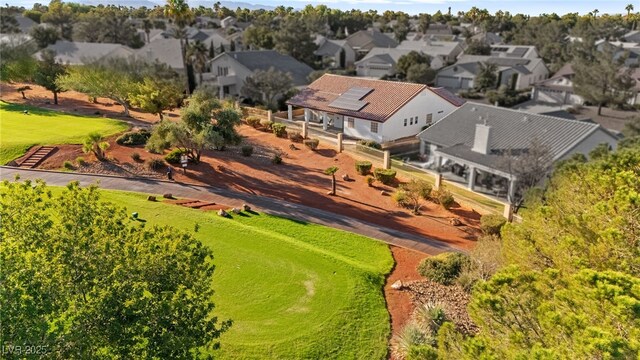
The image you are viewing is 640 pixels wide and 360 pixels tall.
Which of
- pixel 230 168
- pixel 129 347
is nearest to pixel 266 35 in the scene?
pixel 230 168

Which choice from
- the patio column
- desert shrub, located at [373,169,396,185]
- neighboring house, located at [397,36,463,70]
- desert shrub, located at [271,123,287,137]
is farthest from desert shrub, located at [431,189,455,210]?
neighboring house, located at [397,36,463,70]

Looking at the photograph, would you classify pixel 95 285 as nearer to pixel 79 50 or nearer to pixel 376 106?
pixel 376 106

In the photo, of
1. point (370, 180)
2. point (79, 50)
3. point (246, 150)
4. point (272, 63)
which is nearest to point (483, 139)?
point (370, 180)

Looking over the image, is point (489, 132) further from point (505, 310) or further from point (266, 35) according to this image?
point (266, 35)

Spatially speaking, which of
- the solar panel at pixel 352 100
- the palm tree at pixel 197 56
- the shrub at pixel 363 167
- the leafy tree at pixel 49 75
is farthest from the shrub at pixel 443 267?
the palm tree at pixel 197 56

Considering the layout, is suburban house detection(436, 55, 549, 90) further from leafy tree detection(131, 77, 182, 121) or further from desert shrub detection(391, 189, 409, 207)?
desert shrub detection(391, 189, 409, 207)
